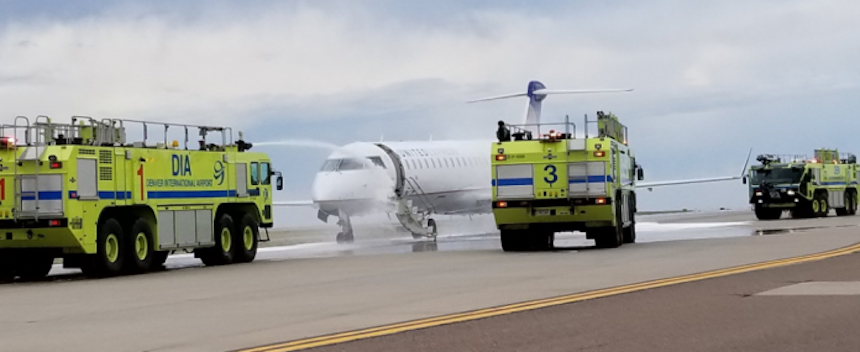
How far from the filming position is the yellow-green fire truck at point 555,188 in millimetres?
28953

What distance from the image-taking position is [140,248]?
24781 mm

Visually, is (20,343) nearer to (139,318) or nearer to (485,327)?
(139,318)

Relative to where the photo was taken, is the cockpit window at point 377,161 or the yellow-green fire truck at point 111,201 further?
the cockpit window at point 377,161

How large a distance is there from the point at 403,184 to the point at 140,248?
1744 cm

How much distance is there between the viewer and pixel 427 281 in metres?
19.2

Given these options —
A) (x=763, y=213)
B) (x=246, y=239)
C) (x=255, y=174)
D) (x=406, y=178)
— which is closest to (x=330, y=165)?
(x=406, y=178)

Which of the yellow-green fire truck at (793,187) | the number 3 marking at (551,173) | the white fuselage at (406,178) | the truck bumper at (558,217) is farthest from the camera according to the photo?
the yellow-green fire truck at (793,187)

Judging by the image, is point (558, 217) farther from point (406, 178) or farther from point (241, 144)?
point (406, 178)

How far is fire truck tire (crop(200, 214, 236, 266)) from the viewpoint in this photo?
2769cm

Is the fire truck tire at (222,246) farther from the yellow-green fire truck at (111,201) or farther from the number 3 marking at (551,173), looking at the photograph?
the number 3 marking at (551,173)

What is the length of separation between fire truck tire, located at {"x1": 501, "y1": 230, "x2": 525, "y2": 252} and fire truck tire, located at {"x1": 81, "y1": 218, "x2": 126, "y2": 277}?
30.1 feet

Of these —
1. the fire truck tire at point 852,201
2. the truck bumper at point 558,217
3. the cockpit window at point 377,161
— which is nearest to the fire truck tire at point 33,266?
the truck bumper at point 558,217

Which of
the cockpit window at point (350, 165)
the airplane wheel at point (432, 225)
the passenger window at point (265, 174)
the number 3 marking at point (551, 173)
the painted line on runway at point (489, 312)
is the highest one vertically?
the cockpit window at point (350, 165)

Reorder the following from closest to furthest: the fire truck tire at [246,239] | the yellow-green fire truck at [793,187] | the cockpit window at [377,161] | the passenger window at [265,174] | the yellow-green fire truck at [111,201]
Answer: the yellow-green fire truck at [111,201] → the fire truck tire at [246,239] → the passenger window at [265,174] → the cockpit window at [377,161] → the yellow-green fire truck at [793,187]
